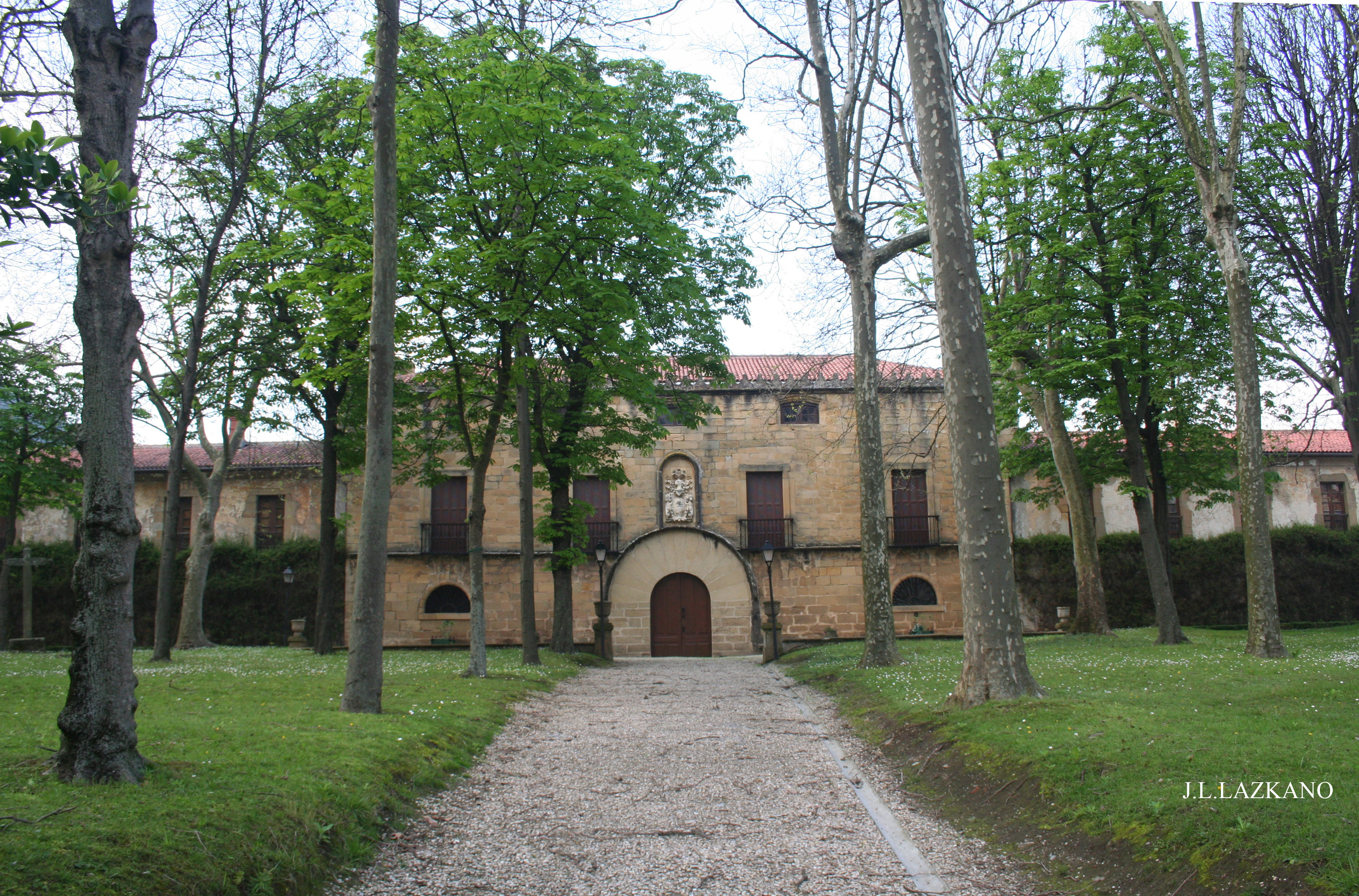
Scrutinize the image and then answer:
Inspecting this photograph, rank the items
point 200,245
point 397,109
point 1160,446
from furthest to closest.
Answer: point 1160,446, point 200,245, point 397,109

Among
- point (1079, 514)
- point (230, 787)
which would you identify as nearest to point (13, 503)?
point (230, 787)

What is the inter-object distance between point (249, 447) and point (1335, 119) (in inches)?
1199

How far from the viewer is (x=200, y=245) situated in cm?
1639

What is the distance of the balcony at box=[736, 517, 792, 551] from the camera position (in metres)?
25.4

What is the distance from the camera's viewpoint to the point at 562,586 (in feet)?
54.7

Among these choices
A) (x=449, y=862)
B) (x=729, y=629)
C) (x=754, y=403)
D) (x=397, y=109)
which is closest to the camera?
(x=449, y=862)

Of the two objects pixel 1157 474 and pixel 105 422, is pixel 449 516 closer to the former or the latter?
pixel 1157 474

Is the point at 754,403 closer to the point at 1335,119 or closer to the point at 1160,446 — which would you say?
the point at 1160,446

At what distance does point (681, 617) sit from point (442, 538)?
749cm

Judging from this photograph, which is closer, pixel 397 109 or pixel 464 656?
pixel 397 109

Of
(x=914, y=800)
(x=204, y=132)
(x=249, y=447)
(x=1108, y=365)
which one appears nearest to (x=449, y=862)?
(x=914, y=800)

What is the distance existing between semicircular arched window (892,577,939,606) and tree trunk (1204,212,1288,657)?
45.8 ft

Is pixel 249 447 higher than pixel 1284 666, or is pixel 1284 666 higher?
pixel 249 447

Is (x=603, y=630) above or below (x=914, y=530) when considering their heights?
below
